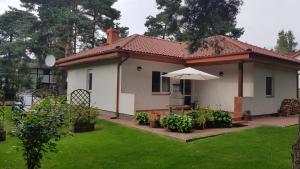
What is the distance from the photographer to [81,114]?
10.3m

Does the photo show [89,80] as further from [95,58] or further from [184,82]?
[184,82]

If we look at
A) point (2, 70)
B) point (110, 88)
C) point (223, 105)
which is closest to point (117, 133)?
point (110, 88)

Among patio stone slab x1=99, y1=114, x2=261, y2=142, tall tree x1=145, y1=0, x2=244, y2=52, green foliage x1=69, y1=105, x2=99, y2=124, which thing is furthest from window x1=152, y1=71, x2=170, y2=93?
tall tree x1=145, y1=0, x2=244, y2=52

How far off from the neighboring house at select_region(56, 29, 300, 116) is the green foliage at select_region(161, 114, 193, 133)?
270 centimetres

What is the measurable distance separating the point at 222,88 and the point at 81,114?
25.4 feet

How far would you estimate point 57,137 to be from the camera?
454 cm

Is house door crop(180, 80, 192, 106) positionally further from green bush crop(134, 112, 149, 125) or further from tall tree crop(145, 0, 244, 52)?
tall tree crop(145, 0, 244, 52)

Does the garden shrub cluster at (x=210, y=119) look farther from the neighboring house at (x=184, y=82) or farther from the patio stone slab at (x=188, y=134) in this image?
the neighboring house at (x=184, y=82)

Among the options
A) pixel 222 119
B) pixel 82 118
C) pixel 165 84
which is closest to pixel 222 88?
pixel 165 84

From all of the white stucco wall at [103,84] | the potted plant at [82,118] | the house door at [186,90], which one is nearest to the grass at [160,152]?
the potted plant at [82,118]

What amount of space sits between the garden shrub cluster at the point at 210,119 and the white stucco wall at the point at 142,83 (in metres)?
3.62

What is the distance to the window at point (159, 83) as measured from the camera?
47.5ft

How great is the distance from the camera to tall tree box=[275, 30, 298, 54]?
53031 mm

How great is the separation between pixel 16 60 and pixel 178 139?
22.5m
